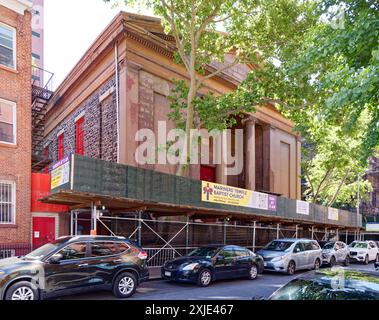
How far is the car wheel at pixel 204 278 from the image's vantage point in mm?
12789

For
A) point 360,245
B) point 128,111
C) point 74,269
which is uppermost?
point 128,111

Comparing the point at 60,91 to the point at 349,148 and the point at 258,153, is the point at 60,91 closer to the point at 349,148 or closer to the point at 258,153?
the point at 258,153

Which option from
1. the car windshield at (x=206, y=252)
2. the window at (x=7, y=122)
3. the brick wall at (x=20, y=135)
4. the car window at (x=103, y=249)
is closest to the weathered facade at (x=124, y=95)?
the brick wall at (x=20, y=135)

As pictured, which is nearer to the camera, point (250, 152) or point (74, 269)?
point (74, 269)

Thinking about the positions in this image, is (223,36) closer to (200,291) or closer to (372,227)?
(200,291)

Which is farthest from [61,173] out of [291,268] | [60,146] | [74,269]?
[60,146]

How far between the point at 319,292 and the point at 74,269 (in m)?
6.76

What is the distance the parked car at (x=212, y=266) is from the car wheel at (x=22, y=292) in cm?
526

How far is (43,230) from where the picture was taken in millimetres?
16188

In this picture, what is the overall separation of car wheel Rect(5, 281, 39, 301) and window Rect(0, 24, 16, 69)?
11.3 m

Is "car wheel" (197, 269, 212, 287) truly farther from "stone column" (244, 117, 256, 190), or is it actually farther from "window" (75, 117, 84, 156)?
"stone column" (244, 117, 256, 190)

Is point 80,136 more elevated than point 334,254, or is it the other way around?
point 80,136

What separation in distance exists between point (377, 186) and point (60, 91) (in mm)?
45420
